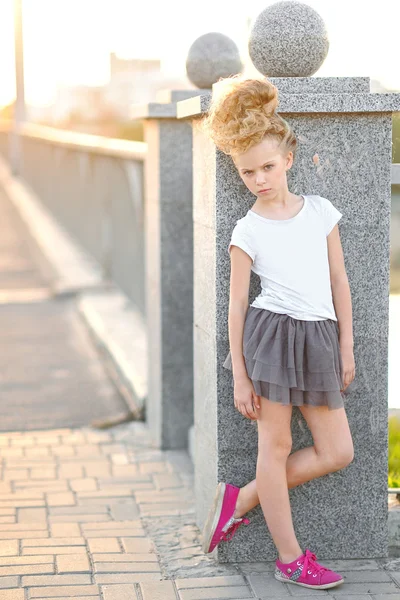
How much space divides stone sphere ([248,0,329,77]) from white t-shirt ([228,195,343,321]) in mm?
571

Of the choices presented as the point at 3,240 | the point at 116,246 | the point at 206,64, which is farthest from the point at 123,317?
the point at 3,240

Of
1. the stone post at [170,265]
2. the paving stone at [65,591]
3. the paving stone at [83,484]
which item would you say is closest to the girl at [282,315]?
the paving stone at [65,591]

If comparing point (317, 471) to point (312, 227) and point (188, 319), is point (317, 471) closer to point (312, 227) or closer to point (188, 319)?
point (312, 227)

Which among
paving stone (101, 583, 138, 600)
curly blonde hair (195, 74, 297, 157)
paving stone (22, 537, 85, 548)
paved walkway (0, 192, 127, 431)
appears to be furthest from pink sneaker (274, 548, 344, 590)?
paved walkway (0, 192, 127, 431)

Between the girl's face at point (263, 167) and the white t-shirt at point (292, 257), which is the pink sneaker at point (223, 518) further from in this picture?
the girl's face at point (263, 167)

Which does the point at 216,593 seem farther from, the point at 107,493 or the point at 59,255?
the point at 59,255

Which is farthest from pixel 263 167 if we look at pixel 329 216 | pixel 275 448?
pixel 275 448

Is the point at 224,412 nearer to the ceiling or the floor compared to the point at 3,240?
nearer to the ceiling

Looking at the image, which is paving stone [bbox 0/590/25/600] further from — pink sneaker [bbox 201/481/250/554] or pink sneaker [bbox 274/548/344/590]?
pink sneaker [bbox 274/548/344/590]

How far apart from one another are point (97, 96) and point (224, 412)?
17.7 m

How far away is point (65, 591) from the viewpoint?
3598 millimetres

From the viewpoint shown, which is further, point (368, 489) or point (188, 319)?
point (188, 319)

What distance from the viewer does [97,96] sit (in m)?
20.8

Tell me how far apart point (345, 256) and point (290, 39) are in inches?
31.8
